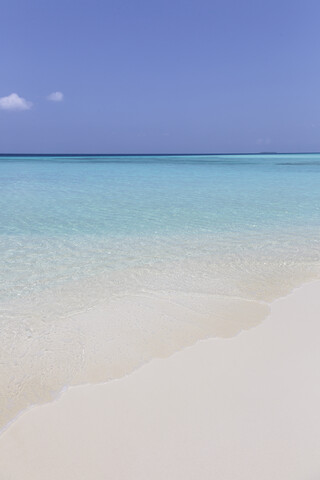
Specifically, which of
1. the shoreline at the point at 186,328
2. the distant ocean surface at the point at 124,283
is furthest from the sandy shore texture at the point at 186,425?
the distant ocean surface at the point at 124,283

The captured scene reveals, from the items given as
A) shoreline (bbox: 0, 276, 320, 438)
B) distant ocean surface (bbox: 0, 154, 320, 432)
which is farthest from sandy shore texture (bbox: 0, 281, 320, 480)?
distant ocean surface (bbox: 0, 154, 320, 432)

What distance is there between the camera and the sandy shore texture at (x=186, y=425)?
177 cm

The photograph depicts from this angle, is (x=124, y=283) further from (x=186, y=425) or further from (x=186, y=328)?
(x=186, y=425)

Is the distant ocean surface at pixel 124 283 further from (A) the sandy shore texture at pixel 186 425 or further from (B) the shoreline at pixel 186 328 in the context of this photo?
(A) the sandy shore texture at pixel 186 425

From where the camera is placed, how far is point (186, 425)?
2043 millimetres

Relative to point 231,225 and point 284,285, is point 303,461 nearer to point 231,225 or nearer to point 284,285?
point 284,285

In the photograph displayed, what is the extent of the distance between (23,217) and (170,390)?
704 cm

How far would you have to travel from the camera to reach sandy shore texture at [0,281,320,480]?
69.8 inches

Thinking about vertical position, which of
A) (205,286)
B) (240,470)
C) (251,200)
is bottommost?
(240,470)

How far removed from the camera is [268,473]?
1.74m

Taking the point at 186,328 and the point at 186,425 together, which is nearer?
the point at 186,425

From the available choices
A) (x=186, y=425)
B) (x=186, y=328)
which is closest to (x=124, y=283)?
(x=186, y=328)

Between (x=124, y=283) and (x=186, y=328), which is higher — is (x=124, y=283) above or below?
above

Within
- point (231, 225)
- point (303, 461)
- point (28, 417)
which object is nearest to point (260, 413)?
point (303, 461)
